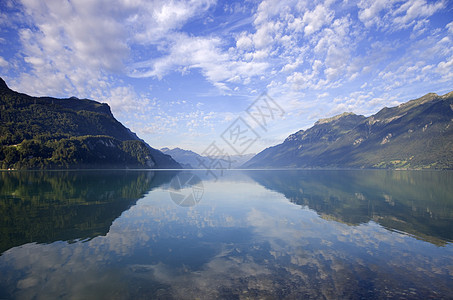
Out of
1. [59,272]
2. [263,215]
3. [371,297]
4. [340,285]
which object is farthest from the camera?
[263,215]

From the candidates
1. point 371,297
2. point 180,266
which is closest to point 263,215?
point 180,266

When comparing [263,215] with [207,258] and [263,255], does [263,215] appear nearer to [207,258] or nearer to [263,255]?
[263,255]

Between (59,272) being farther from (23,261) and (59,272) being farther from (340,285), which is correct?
(340,285)

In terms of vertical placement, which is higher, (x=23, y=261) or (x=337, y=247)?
(x=23, y=261)

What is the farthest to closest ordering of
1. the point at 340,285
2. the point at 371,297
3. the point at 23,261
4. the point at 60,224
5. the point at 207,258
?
the point at 60,224
the point at 207,258
the point at 23,261
the point at 340,285
the point at 371,297

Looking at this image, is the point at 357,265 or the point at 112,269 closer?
the point at 112,269

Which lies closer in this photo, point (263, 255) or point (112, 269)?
point (112, 269)

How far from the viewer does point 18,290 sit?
431 inches

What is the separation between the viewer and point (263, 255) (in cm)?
1648

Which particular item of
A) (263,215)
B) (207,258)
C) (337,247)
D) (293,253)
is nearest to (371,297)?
(293,253)

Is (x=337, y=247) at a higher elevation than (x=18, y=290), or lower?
lower

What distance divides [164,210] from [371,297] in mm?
27227

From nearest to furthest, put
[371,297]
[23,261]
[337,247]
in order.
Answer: [371,297] < [23,261] < [337,247]

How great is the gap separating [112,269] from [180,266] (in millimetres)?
4205
